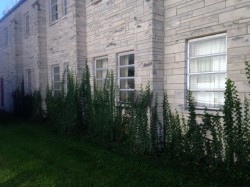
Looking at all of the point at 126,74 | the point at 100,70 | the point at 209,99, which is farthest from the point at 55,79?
the point at 209,99

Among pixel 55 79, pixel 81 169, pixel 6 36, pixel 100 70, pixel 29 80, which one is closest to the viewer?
pixel 81 169

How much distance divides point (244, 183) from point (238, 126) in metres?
1.02

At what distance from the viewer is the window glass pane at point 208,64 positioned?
5.15 m

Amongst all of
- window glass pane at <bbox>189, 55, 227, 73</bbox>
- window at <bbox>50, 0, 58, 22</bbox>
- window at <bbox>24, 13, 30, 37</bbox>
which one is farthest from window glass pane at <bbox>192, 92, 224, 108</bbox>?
window at <bbox>24, 13, 30, 37</bbox>

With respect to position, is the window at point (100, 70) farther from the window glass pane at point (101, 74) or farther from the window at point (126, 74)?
the window at point (126, 74)

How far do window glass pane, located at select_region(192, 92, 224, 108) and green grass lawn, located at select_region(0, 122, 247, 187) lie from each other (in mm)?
1547

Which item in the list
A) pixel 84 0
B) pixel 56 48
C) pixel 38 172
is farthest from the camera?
pixel 56 48

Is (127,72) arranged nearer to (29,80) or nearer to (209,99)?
(209,99)

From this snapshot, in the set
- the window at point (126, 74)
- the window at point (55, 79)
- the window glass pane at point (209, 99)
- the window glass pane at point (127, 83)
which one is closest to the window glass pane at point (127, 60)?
the window at point (126, 74)

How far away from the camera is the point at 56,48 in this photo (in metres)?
10.8

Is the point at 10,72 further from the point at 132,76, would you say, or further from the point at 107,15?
the point at 132,76

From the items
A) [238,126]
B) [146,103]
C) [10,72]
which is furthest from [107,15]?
[10,72]

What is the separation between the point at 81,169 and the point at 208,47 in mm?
3873

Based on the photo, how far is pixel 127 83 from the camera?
7434 millimetres
